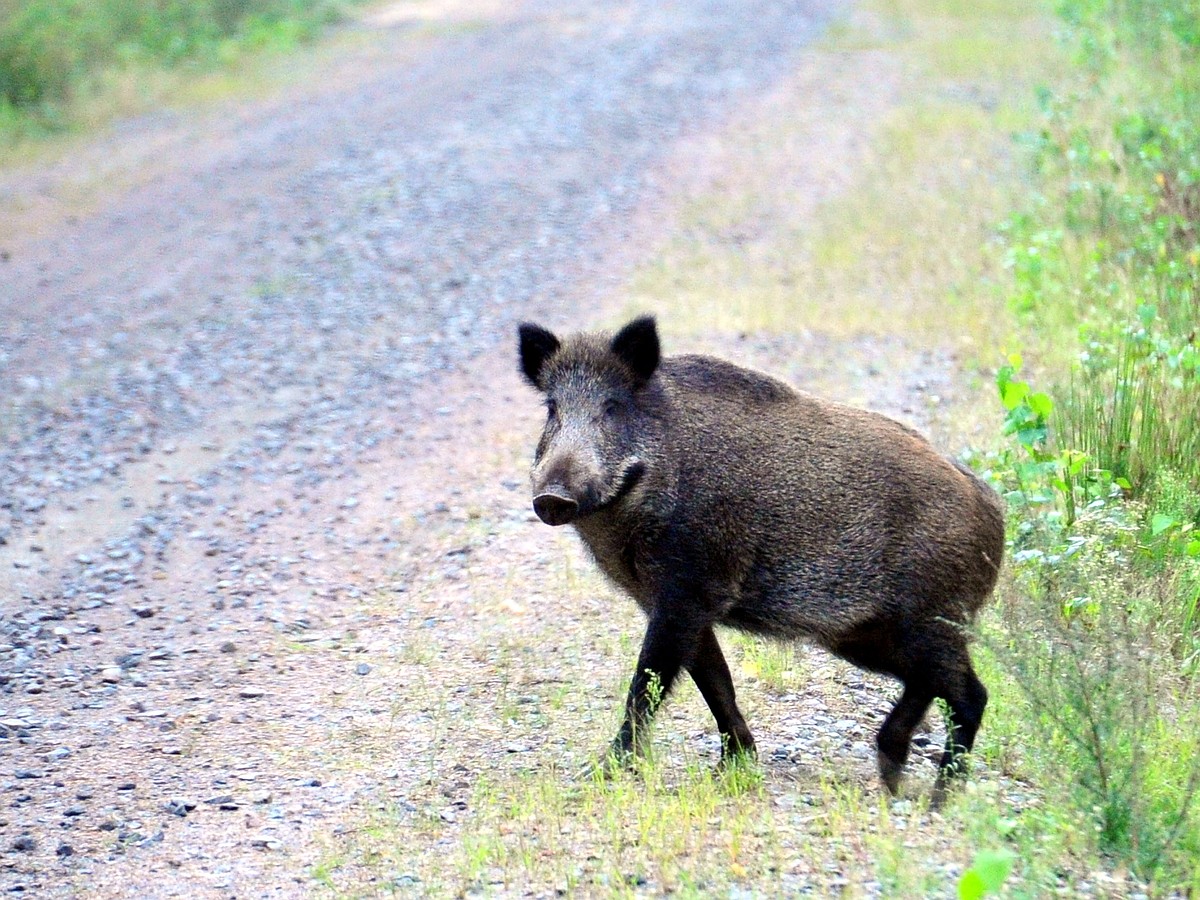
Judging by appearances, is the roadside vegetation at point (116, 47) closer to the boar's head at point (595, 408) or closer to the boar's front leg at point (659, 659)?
the boar's head at point (595, 408)

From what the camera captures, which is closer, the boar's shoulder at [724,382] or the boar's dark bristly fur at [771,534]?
Answer: the boar's dark bristly fur at [771,534]

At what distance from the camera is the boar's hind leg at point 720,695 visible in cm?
567

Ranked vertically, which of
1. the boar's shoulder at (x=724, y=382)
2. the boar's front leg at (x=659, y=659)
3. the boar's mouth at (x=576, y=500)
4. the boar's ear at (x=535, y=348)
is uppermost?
the boar's ear at (x=535, y=348)

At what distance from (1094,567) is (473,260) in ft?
Result: 27.6

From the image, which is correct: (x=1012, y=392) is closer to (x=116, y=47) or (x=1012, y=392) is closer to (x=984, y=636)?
(x=984, y=636)

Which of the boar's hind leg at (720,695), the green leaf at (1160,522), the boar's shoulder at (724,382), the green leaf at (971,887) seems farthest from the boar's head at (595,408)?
the green leaf at (971,887)

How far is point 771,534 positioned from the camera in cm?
559

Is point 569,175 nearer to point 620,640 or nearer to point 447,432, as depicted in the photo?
point 447,432

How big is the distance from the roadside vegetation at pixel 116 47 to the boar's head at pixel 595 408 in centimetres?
1258

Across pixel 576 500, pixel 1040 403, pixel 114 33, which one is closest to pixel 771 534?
pixel 576 500

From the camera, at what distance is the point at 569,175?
15.7 m

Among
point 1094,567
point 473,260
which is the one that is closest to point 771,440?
point 1094,567

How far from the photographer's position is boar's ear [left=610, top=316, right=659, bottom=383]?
5766 millimetres

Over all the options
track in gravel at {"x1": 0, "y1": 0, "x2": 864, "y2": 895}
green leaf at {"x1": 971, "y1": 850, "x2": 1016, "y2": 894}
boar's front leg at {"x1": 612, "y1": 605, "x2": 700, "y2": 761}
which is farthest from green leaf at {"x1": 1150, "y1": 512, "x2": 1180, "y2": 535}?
track in gravel at {"x1": 0, "y1": 0, "x2": 864, "y2": 895}
